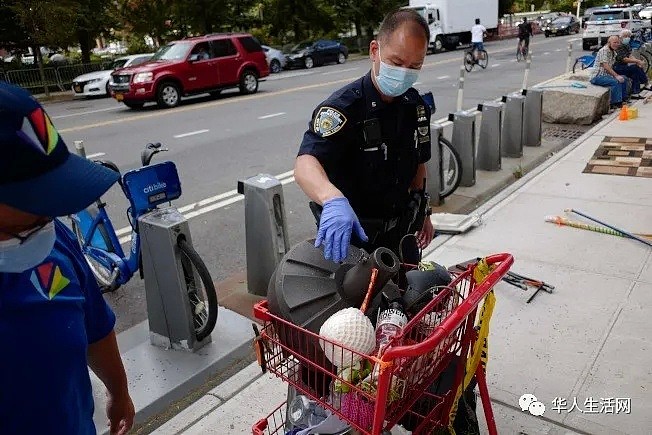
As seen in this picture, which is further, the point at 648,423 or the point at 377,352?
the point at 648,423

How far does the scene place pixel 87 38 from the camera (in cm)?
2539

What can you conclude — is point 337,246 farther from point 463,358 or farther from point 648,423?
point 648,423

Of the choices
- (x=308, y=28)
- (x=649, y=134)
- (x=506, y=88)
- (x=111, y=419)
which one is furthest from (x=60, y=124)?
(x=308, y=28)

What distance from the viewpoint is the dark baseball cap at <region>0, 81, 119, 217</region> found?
1.14m

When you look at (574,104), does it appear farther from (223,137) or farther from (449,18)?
(449,18)

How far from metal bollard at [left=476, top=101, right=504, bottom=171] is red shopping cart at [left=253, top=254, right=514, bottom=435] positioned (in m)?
5.46

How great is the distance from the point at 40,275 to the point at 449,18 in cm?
3338

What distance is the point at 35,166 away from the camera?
1.19 metres

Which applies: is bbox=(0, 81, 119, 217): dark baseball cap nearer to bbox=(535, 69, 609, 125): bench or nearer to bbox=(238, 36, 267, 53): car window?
bbox=(535, 69, 609, 125): bench

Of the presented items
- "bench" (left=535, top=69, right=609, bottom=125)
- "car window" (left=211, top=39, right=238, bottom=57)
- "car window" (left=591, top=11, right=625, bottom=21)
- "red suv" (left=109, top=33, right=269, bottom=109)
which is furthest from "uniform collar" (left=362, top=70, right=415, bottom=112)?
"car window" (left=591, top=11, right=625, bottom=21)

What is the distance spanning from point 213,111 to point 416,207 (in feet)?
37.8

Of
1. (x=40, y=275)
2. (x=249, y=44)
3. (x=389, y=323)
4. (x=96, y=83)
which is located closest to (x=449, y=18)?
(x=249, y=44)

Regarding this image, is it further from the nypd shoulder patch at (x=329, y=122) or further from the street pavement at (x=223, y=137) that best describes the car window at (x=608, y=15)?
the nypd shoulder patch at (x=329, y=122)

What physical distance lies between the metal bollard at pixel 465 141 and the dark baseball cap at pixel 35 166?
567cm
